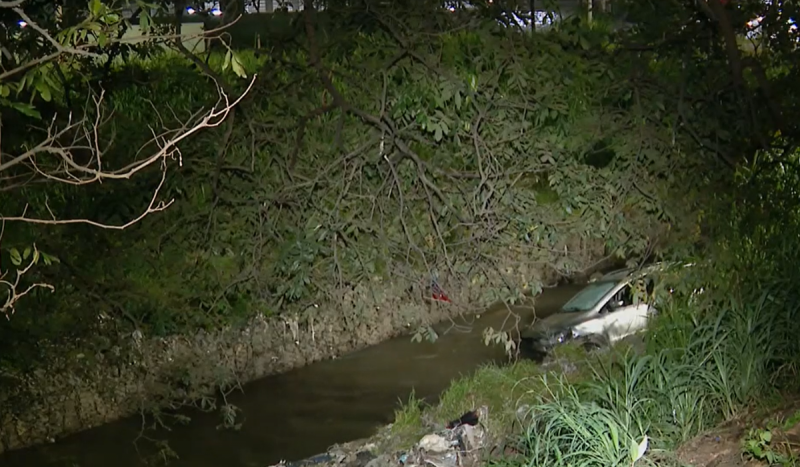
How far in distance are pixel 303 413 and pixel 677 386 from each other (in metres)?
Answer: 7.04

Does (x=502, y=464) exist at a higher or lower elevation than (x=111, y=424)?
higher

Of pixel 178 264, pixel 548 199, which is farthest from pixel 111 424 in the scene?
pixel 548 199

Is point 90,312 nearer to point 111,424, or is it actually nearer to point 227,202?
point 227,202

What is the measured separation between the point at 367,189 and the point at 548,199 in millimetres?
1433

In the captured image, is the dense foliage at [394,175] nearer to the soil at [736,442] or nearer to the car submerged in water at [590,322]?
the soil at [736,442]

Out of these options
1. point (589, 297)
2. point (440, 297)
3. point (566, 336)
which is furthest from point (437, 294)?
point (589, 297)

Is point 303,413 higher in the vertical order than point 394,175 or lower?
lower

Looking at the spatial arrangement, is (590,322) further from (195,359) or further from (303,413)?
(195,359)

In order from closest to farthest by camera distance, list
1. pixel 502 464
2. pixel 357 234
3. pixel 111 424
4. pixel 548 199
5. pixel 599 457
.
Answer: pixel 599 457
pixel 502 464
pixel 357 234
pixel 548 199
pixel 111 424

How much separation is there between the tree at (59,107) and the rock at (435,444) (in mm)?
2523

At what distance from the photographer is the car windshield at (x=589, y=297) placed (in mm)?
12151

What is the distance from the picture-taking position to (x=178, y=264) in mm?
6957

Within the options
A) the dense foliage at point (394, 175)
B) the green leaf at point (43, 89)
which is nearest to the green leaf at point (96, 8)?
the green leaf at point (43, 89)

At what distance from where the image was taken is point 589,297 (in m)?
12.4
